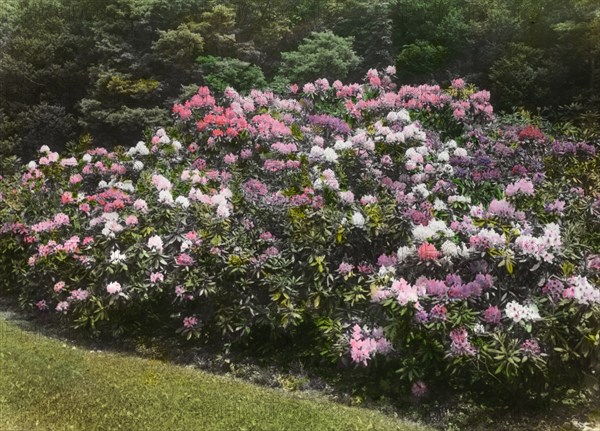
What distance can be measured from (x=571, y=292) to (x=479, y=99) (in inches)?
176

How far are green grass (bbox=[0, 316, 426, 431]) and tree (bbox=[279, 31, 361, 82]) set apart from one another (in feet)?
24.0

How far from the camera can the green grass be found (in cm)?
361

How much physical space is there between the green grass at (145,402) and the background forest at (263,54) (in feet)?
23.4

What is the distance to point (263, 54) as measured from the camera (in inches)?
472

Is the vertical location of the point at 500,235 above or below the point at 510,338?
above

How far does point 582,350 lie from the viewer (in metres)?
3.63

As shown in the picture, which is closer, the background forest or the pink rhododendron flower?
the pink rhododendron flower

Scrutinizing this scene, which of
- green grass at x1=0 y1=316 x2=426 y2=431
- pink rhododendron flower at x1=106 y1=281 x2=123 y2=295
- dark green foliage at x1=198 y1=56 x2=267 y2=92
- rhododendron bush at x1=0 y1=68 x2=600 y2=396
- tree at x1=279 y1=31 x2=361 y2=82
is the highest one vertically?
tree at x1=279 y1=31 x2=361 y2=82

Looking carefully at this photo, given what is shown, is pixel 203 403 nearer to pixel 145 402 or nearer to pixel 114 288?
pixel 145 402

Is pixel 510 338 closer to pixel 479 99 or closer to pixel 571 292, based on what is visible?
pixel 571 292

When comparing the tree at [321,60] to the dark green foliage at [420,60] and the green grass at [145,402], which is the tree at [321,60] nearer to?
the dark green foliage at [420,60]

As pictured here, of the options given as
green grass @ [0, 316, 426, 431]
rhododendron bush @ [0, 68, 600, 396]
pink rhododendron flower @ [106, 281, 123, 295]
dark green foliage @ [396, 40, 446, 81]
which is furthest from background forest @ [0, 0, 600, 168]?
green grass @ [0, 316, 426, 431]

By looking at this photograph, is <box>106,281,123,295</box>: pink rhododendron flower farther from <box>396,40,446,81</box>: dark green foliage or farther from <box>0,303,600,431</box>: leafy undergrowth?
<box>396,40,446,81</box>: dark green foliage

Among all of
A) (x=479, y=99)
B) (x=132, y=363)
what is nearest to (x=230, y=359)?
(x=132, y=363)
